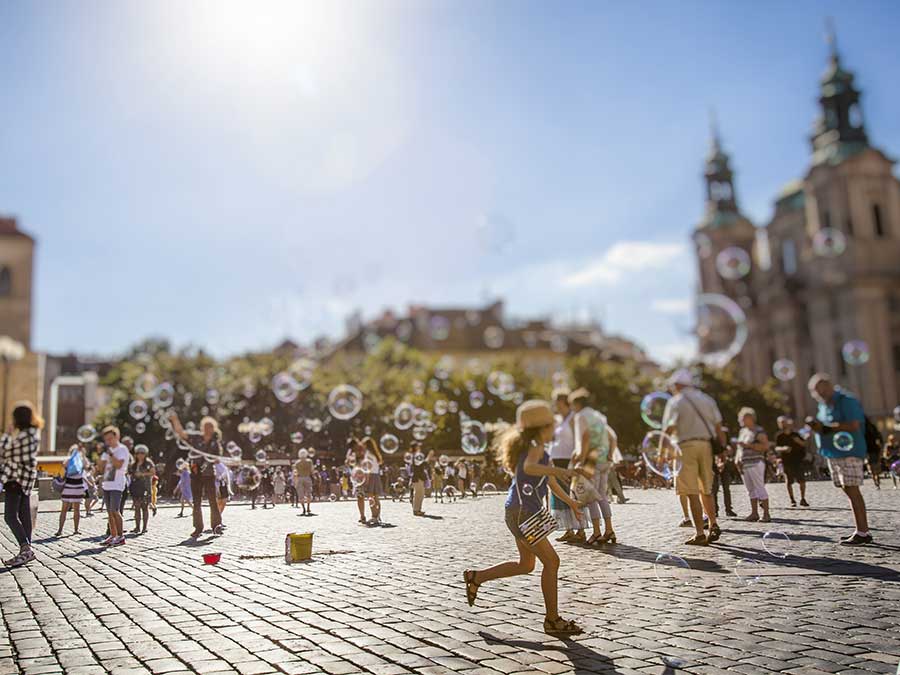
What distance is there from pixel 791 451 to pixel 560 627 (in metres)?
12.1

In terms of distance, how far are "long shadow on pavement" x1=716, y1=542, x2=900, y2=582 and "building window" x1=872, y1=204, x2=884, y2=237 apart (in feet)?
224

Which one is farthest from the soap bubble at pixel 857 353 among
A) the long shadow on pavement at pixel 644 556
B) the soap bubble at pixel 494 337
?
the long shadow on pavement at pixel 644 556

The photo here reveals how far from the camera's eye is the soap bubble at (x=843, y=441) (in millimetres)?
10141

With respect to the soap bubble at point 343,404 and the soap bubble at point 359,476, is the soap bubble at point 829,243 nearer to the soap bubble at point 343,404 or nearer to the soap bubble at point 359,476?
the soap bubble at point 343,404

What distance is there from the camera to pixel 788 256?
8362 centimetres

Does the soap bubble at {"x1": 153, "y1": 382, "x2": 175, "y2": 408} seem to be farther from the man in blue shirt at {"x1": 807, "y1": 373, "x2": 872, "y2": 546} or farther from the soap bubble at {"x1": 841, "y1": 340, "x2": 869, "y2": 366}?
the soap bubble at {"x1": 841, "y1": 340, "x2": 869, "y2": 366}

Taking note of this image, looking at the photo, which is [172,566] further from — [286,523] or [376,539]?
[286,523]


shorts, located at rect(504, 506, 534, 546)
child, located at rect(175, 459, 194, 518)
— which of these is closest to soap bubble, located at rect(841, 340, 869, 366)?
child, located at rect(175, 459, 194, 518)

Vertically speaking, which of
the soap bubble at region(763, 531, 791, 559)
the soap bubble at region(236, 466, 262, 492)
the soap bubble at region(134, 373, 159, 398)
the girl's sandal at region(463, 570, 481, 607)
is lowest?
the soap bubble at region(763, 531, 791, 559)

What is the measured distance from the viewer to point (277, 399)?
25766mm

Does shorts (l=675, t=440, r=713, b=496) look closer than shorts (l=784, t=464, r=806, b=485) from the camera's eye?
Yes

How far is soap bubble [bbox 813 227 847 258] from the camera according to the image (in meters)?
65.0

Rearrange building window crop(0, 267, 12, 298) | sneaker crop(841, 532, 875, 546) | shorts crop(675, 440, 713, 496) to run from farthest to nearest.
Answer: building window crop(0, 267, 12, 298) < shorts crop(675, 440, 713, 496) < sneaker crop(841, 532, 875, 546)

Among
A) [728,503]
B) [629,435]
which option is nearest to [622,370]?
[629,435]
